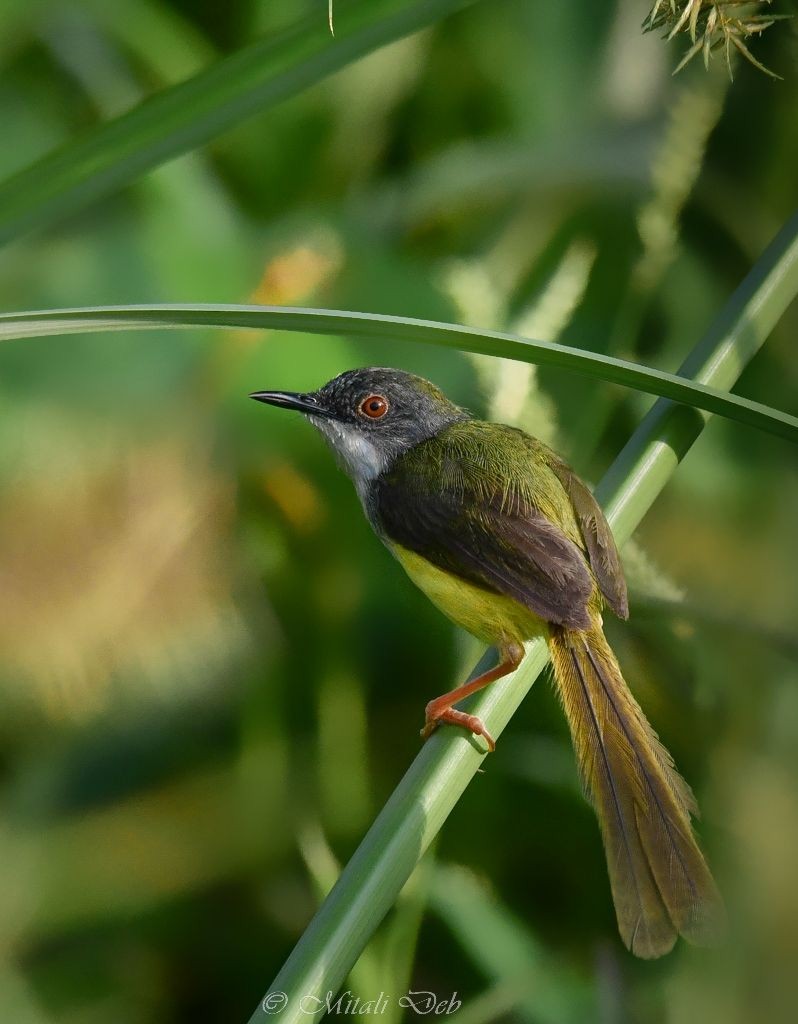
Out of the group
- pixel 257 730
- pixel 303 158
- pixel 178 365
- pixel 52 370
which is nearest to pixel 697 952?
pixel 257 730

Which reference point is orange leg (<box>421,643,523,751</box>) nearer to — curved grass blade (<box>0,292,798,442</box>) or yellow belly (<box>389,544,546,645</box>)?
yellow belly (<box>389,544,546,645</box>)

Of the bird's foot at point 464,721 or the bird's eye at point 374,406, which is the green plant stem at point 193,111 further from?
the bird's eye at point 374,406

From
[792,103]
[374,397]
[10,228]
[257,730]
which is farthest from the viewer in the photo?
[792,103]

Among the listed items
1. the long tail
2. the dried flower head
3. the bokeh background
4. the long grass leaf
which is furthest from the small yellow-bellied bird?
the dried flower head

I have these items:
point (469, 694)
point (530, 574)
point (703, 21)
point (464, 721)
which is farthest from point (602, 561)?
point (703, 21)

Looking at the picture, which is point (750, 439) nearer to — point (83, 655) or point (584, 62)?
point (584, 62)
